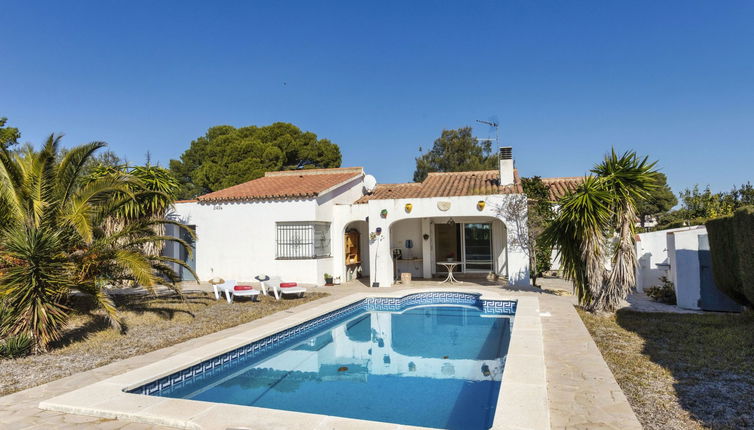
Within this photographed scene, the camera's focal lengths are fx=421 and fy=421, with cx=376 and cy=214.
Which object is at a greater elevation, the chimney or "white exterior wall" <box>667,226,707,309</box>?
the chimney

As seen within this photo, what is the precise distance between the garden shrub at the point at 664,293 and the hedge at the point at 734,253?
1.93m

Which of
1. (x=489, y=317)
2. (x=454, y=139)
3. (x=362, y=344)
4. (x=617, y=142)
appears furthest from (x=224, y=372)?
(x=454, y=139)

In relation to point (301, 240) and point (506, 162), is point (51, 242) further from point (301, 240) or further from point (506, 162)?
point (506, 162)

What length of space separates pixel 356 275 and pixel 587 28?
16.0 meters

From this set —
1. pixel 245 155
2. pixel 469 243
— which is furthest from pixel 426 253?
pixel 245 155

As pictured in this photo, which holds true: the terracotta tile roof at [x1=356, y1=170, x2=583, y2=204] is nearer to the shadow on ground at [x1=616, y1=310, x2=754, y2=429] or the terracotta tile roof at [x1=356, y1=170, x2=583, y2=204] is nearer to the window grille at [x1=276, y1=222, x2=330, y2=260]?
→ the window grille at [x1=276, y1=222, x2=330, y2=260]

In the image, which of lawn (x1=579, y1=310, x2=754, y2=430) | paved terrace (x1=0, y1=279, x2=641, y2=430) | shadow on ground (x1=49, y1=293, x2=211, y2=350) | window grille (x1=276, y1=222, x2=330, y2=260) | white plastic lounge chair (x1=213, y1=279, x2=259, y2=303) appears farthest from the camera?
window grille (x1=276, y1=222, x2=330, y2=260)

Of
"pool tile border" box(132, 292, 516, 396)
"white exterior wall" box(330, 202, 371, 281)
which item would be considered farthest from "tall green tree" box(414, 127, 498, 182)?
"pool tile border" box(132, 292, 516, 396)

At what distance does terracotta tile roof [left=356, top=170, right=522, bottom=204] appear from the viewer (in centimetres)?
1842

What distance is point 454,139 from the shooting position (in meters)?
55.7

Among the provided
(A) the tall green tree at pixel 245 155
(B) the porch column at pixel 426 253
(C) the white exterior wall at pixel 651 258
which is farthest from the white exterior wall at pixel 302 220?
(A) the tall green tree at pixel 245 155

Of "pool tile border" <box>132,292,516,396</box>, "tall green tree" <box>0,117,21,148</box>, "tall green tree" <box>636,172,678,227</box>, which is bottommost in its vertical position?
"pool tile border" <box>132,292,516,396</box>

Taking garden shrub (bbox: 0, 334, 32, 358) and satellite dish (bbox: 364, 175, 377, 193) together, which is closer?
garden shrub (bbox: 0, 334, 32, 358)

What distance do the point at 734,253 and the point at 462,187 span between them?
11412mm
